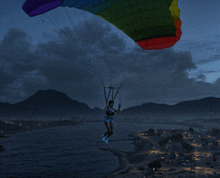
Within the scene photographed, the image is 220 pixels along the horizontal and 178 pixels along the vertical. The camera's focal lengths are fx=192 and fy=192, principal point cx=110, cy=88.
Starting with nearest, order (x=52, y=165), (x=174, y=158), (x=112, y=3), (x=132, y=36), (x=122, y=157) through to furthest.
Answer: (x=112, y=3) < (x=132, y=36) < (x=174, y=158) < (x=52, y=165) < (x=122, y=157)

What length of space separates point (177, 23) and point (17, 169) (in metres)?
27.2

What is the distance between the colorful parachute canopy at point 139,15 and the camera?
1076 cm

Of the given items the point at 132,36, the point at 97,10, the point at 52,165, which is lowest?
the point at 52,165

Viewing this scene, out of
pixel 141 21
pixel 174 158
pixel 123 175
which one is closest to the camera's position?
pixel 141 21

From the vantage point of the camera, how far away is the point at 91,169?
26359 mm

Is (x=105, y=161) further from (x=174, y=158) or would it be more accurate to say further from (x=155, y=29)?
(x=155, y=29)

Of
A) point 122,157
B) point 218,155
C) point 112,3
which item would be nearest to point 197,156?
point 218,155

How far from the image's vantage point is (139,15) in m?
11.9

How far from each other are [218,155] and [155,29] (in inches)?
923

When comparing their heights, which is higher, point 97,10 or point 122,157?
point 97,10

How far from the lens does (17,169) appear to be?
26.7m

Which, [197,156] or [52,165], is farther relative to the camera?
[52,165]

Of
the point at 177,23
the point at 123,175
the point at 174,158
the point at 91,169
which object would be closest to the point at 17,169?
the point at 91,169

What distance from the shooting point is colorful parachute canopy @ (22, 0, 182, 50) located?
35.3 feet
